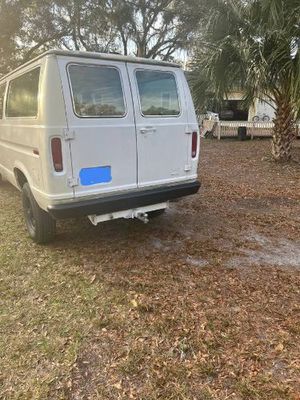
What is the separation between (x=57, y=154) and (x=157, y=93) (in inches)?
60.0

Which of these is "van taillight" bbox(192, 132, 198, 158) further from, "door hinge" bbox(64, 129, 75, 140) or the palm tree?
the palm tree

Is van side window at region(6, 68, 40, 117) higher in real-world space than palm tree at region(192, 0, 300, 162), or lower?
lower

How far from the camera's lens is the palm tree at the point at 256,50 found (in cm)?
760

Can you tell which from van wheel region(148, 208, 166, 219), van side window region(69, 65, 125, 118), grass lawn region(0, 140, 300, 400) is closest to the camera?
grass lawn region(0, 140, 300, 400)

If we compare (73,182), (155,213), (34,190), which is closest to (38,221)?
(34,190)

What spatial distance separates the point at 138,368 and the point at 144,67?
3205mm

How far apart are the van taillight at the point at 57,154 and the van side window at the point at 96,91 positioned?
1.25ft

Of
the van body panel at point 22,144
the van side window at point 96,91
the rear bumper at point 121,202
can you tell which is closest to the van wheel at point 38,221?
the van body panel at point 22,144

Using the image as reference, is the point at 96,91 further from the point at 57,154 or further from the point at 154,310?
the point at 154,310

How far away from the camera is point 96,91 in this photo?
3852mm

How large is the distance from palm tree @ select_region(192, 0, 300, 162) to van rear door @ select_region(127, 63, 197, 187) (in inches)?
167

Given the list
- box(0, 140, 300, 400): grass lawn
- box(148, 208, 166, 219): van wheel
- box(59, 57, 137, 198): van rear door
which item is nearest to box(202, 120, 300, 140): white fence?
box(0, 140, 300, 400): grass lawn

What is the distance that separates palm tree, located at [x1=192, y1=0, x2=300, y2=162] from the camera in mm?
7598

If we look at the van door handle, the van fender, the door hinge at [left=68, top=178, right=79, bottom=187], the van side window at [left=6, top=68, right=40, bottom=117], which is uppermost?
the van side window at [left=6, top=68, right=40, bottom=117]
